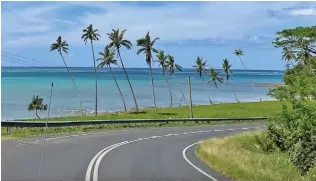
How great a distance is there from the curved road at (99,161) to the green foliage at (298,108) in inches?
222

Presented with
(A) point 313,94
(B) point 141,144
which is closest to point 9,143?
(B) point 141,144

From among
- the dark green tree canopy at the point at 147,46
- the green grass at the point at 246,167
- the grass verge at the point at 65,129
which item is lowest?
the green grass at the point at 246,167

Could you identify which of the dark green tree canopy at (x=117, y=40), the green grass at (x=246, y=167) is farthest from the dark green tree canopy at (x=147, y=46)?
the green grass at (x=246, y=167)

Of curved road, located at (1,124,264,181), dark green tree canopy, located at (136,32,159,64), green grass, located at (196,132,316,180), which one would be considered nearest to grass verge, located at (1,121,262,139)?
curved road, located at (1,124,264,181)

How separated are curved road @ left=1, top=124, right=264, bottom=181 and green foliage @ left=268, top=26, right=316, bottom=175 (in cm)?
563

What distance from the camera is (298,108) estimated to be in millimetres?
29266

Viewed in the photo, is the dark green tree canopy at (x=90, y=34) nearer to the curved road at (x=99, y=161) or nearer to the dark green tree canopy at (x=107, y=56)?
the dark green tree canopy at (x=107, y=56)

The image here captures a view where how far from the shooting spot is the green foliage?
2394cm

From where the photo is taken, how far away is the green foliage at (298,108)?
2394cm

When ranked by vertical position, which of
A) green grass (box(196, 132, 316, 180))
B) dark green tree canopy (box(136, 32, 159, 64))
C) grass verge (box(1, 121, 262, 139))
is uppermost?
dark green tree canopy (box(136, 32, 159, 64))

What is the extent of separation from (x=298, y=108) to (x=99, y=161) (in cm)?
1594

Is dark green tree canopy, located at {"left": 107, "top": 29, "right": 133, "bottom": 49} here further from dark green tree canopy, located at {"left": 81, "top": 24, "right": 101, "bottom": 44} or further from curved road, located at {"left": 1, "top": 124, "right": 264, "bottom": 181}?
curved road, located at {"left": 1, "top": 124, "right": 264, "bottom": 181}

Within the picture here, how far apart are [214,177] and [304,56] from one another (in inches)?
1003

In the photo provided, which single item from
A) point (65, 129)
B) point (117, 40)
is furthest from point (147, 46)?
point (65, 129)
